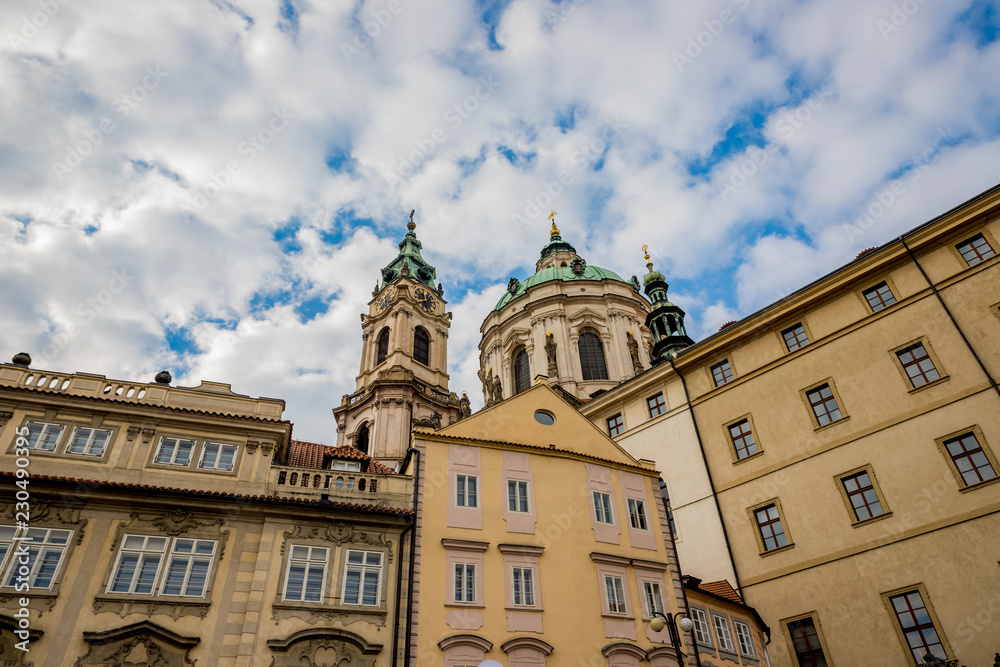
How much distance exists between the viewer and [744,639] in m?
23.8

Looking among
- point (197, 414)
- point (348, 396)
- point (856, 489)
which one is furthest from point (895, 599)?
point (348, 396)

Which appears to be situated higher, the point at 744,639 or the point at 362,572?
the point at 362,572

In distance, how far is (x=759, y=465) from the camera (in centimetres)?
2847

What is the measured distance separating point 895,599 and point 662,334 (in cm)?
2573

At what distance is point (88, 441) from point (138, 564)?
14.7 feet

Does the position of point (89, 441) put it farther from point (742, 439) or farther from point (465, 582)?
point (742, 439)

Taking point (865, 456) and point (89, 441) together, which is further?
point (865, 456)

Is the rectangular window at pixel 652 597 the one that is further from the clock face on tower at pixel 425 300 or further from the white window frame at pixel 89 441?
the clock face on tower at pixel 425 300

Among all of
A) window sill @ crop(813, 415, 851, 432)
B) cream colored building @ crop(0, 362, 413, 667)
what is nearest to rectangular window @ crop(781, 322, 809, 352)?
window sill @ crop(813, 415, 851, 432)

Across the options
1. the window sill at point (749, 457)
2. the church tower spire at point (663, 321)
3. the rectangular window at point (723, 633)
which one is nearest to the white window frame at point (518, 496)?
the rectangular window at point (723, 633)

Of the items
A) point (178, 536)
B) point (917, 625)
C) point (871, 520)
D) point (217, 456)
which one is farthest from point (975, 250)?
point (178, 536)

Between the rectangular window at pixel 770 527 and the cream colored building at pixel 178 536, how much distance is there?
15.5m

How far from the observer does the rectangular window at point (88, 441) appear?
19623 mm

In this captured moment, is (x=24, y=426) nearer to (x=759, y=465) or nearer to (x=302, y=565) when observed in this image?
(x=302, y=565)
